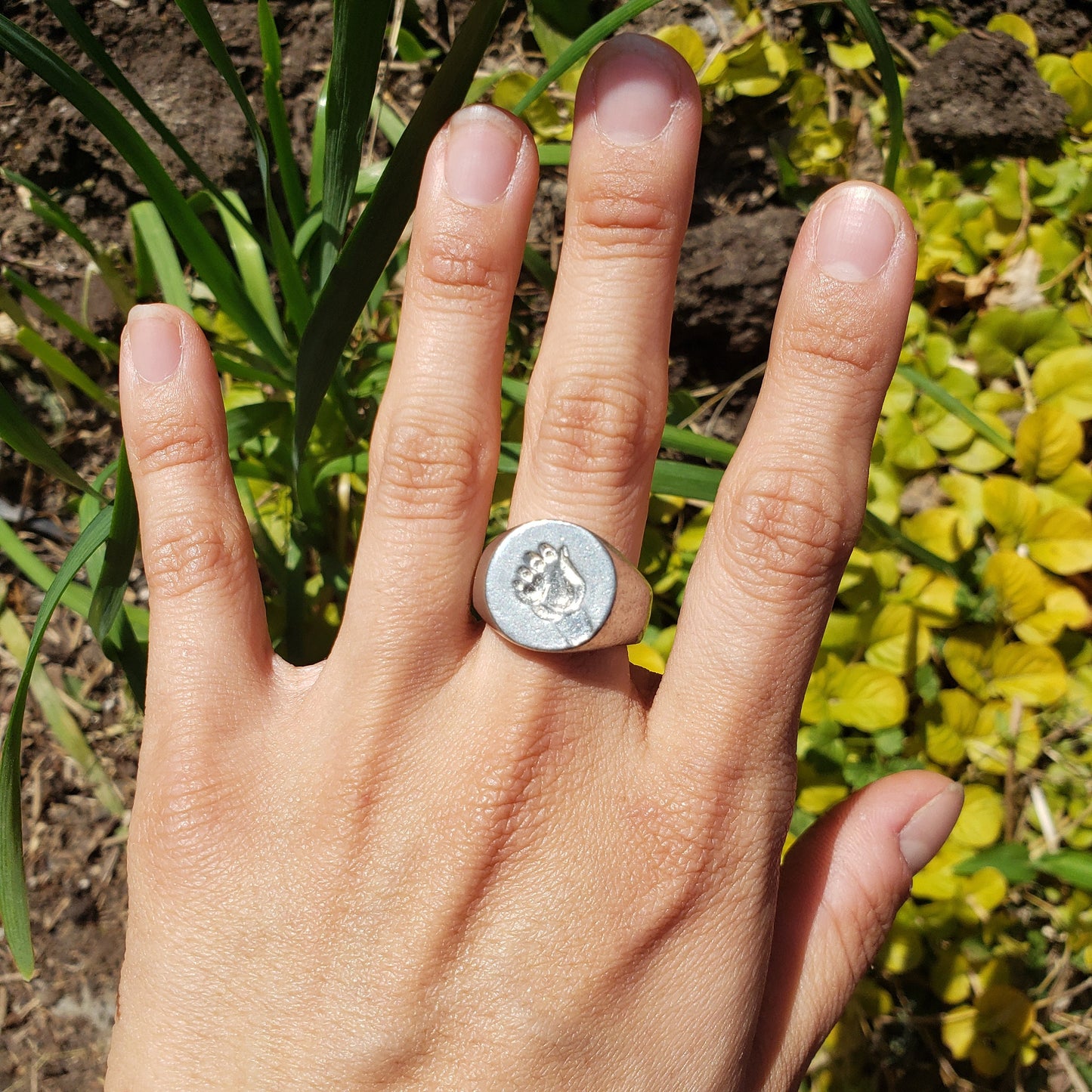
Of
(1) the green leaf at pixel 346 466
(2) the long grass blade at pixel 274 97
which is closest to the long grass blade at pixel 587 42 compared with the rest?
(2) the long grass blade at pixel 274 97

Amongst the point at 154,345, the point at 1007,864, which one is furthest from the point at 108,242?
the point at 1007,864

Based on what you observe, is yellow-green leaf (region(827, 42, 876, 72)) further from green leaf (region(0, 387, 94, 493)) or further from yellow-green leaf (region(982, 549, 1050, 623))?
green leaf (region(0, 387, 94, 493))

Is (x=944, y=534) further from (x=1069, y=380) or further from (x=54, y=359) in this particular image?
(x=54, y=359)

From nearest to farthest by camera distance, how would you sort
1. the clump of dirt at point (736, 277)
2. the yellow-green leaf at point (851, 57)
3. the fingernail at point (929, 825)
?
the fingernail at point (929, 825), the clump of dirt at point (736, 277), the yellow-green leaf at point (851, 57)

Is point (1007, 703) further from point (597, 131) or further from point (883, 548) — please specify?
point (597, 131)

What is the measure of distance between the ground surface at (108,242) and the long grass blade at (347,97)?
941 mm

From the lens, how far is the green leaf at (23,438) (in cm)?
128

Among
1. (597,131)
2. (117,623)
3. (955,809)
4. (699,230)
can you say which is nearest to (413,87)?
(699,230)

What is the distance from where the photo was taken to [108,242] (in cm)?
229

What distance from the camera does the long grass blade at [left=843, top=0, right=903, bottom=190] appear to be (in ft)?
4.17

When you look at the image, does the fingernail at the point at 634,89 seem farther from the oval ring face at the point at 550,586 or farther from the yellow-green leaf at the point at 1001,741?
the yellow-green leaf at the point at 1001,741

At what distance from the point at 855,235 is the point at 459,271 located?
57cm

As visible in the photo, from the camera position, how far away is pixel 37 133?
7.30ft

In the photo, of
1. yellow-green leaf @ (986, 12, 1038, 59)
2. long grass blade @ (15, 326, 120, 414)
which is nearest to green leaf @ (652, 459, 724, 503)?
long grass blade @ (15, 326, 120, 414)
